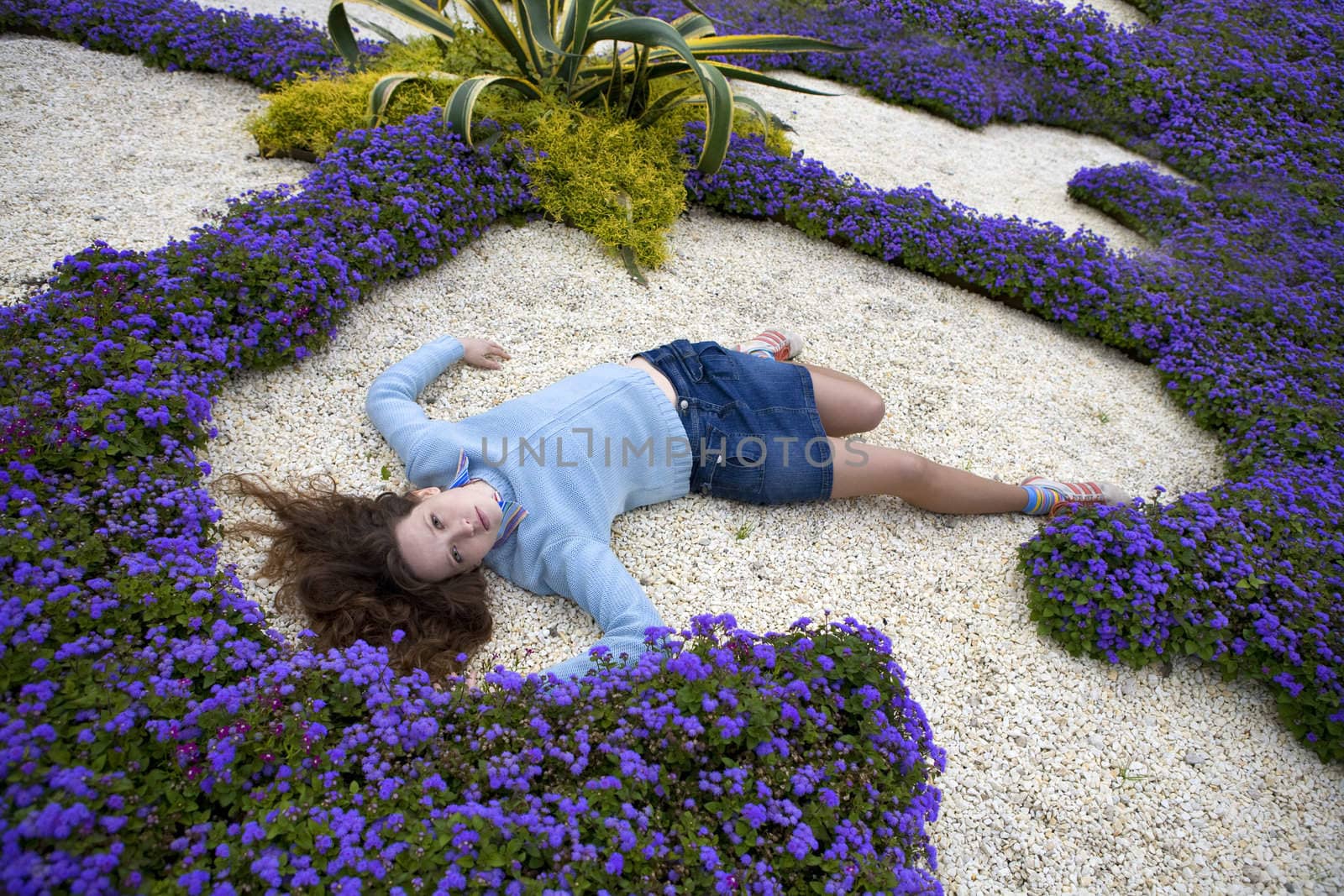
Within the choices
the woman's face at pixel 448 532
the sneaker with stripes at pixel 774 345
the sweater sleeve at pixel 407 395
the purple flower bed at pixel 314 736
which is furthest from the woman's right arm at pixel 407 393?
the sneaker with stripes at pixel 774 345

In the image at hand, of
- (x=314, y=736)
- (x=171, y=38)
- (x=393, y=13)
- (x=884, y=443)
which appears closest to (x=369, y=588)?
(x=314, y=736)

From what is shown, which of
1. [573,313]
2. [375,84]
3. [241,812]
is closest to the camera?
[241,812]

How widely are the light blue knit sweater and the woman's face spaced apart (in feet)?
A: 0.49

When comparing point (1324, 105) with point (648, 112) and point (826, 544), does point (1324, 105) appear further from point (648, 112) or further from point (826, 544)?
point (826, 544)

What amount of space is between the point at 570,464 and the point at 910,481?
144 cm

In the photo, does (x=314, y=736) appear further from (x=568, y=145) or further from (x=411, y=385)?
(x=568, y=145)

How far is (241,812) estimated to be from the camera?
1.97 metres

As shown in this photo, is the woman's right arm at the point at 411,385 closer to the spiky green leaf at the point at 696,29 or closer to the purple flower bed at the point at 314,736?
the purple flower bed at the point at 314,736

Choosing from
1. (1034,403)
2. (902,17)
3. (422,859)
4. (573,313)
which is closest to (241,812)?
(422,859)

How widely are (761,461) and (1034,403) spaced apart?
74.9 inches

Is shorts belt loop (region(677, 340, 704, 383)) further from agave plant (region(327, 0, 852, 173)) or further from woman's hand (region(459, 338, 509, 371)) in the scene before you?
agave plant (region(327, 0, 852, 173))

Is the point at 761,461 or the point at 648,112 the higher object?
the point at 648,112

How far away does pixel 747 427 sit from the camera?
3348mm

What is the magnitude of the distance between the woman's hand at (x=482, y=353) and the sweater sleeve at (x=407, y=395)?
88mm
